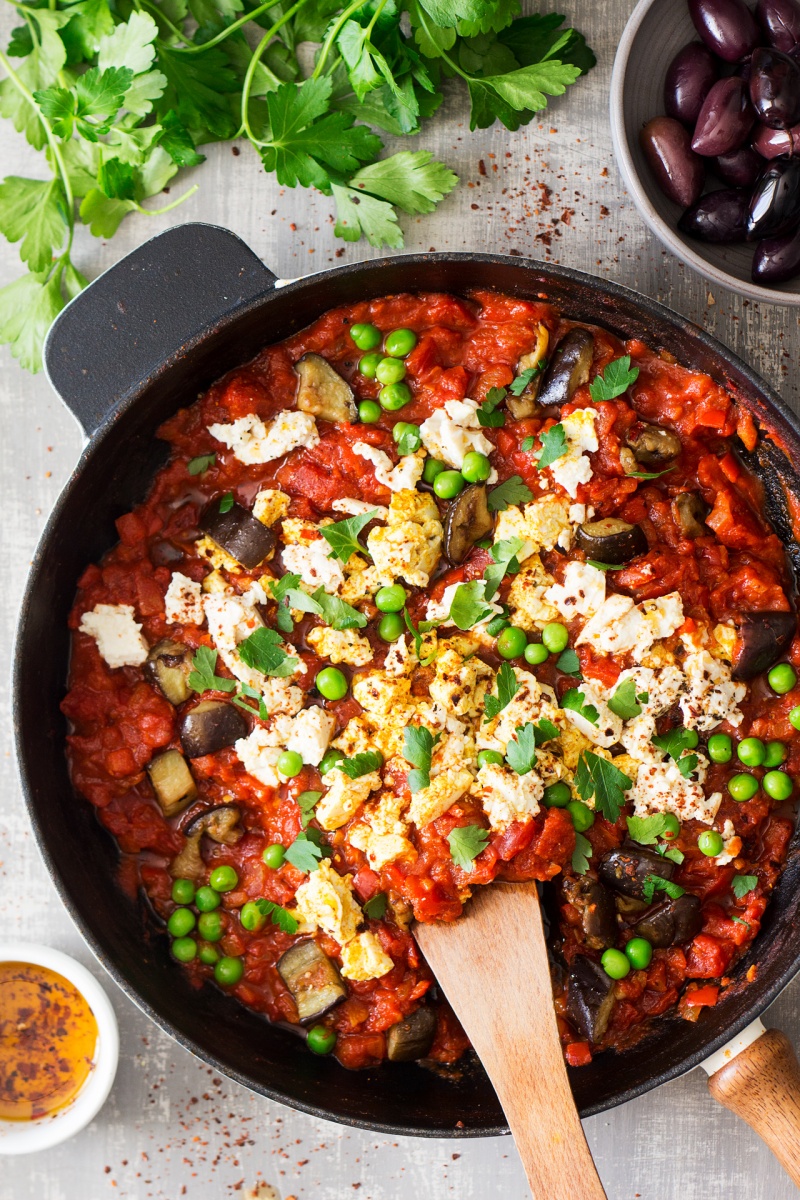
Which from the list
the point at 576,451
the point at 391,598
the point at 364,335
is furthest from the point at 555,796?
the point at 364,335

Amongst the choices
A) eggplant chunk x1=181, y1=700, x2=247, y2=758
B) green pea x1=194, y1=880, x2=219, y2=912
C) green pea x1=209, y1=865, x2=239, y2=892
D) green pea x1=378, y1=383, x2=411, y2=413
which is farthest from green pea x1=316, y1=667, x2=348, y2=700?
green pea x1=378, y1=383, x2=411, y2=413

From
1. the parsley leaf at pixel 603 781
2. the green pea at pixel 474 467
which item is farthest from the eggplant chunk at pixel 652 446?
the parsley leaf at pixel 603 781

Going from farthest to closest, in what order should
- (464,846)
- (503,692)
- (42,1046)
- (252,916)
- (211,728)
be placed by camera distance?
(42,1046) → (252,916) → (211,728) → (503,692) → (464,846)

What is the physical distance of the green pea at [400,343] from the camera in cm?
395

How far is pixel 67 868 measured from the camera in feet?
12.4

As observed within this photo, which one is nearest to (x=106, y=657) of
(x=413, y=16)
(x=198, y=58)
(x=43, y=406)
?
(x=43, y=406)

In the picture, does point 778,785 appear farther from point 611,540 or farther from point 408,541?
point 408,541

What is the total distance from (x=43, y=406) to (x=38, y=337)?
1.15 ft

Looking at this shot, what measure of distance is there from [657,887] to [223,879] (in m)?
1.74

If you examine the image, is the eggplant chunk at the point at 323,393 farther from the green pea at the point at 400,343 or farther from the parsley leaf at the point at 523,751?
the parsley leaf at the point at 523,751

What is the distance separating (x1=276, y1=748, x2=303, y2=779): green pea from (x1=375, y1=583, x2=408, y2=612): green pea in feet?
2.18

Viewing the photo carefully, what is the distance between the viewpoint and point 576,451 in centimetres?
381

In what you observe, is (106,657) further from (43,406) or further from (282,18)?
(282,18)

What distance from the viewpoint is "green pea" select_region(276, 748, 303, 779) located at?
3820mm
